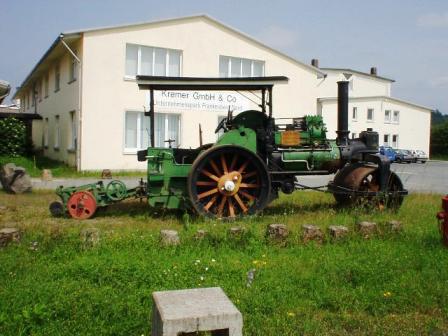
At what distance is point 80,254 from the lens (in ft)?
18.7

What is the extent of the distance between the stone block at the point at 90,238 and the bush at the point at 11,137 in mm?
17047

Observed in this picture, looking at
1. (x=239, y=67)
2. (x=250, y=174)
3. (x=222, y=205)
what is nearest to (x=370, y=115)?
(x=239, y=67)

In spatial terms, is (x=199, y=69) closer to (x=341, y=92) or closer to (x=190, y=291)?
(x=341, y=92)

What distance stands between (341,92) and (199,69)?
1257 cm

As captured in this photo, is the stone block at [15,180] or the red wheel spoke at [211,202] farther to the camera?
the stone block at [15,180]

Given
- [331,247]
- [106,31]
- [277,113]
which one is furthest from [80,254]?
[277,113]

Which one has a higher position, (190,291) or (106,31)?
(106,31)

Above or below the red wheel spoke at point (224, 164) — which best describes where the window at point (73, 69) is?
above

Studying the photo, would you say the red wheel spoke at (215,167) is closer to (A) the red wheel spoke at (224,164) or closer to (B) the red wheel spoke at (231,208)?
(A) the red wheel spoke at (224,164)

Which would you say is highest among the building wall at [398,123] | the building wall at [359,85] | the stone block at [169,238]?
the building wall at [359,85]

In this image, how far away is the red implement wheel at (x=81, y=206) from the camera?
8.43m

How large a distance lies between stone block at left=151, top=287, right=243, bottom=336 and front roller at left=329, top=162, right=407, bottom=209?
607 cm

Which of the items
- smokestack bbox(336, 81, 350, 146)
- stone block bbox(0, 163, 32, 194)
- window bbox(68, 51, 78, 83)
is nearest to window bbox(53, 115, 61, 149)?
window bbox(68, 51, 78, 83)

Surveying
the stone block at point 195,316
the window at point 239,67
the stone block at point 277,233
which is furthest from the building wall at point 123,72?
the stone block at point 195,316
